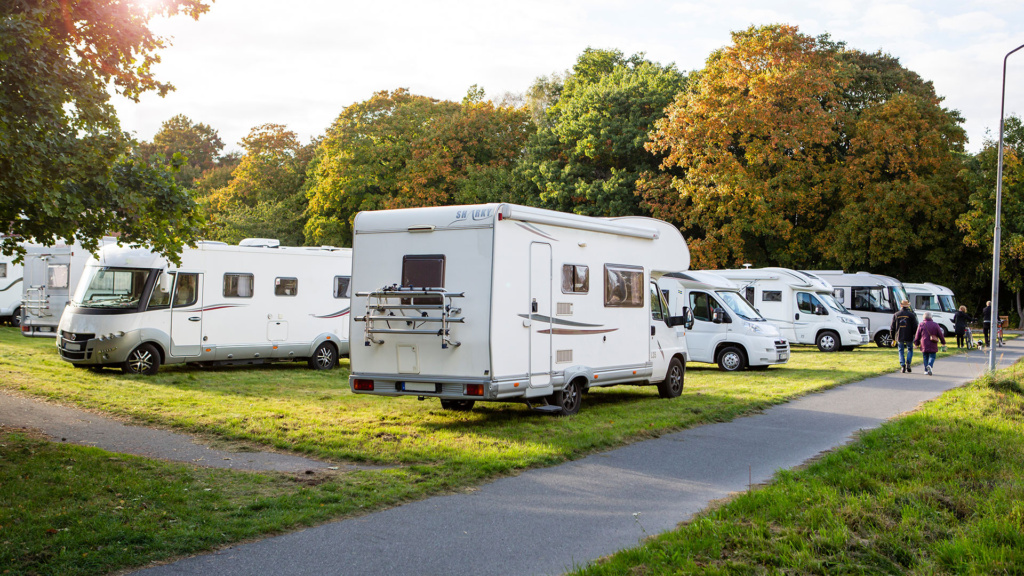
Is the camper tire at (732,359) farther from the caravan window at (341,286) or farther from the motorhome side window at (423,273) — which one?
the motorhome side window at (423,273)

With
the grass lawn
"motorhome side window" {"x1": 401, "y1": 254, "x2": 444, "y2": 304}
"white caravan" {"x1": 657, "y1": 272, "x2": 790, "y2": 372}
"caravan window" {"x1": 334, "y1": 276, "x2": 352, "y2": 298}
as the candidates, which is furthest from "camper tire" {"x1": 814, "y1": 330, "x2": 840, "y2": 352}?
"motorhome side window" {"x1": 401, "y1": 254, "x2": 444, "y2": 304}

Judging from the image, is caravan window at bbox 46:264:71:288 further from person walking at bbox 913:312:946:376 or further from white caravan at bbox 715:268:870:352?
person walking at bbox 913:312:946:376

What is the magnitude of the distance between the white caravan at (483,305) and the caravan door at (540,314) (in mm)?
15

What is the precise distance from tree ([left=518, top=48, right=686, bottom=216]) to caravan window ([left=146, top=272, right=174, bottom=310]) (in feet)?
71.8

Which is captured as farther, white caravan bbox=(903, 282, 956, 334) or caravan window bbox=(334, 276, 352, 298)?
white caravan bbox=(903, 282, 956, 334)

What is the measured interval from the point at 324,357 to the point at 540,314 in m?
9.56

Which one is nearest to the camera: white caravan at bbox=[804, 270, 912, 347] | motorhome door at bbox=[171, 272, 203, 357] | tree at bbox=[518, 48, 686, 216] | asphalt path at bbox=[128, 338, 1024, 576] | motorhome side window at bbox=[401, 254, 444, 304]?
asphalt path at bbox=[128, 338, 1024, 576]

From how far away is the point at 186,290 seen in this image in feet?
54.2

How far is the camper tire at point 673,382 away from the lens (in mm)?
13938

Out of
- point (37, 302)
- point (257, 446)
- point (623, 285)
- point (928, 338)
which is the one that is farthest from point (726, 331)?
point (37, 302)

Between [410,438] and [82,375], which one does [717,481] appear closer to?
[410,438]

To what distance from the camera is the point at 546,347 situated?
10961mm

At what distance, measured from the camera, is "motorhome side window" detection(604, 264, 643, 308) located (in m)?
12.3

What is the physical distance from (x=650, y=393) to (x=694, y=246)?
→ 18.5 meters
